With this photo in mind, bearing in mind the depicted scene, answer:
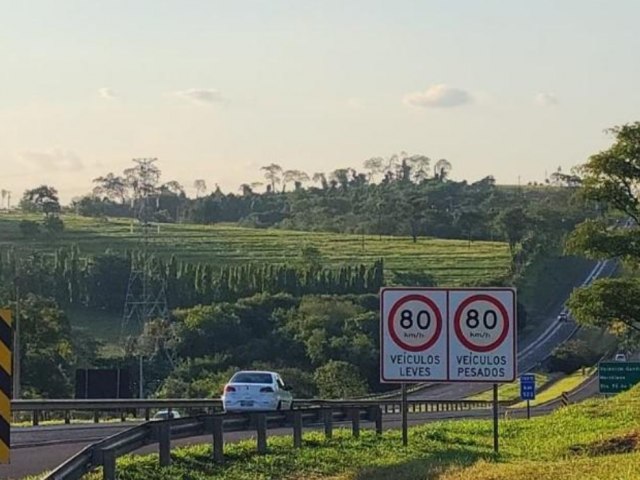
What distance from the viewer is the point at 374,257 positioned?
148m

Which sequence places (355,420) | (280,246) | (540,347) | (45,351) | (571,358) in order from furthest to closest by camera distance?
(280,246) → (540,347) → (571,358) → (45,351) → (355,420)

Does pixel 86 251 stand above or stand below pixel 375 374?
above

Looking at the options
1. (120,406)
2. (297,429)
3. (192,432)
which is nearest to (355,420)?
(297,429)

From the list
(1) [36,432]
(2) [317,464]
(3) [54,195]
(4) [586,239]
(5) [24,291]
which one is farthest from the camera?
(3) [54,195]

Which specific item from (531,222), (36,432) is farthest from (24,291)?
(36,432)

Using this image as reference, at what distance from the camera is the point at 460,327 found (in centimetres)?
2106

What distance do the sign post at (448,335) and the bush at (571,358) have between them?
87324 mm

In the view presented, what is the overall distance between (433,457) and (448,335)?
6.33 feet

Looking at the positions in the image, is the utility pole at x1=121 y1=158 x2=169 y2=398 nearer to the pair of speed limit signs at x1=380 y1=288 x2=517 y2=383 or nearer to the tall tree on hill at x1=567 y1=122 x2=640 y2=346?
the tall tree on hill at x1=567 y1=122 x2=640 y2=346

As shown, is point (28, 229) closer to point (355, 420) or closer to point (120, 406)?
point (120, 406)

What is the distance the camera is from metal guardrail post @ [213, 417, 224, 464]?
20453 millimetres

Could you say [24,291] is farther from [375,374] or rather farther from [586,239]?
[586,239]

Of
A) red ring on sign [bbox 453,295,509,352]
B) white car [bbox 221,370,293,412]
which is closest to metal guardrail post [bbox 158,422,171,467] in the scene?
red ring on sign [bbox 453,295,509,352]

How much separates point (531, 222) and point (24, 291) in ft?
195
